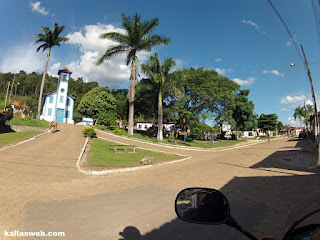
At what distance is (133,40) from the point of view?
25.2m

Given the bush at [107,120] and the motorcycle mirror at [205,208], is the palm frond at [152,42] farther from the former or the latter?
the motorcycle mirror at [205,208]

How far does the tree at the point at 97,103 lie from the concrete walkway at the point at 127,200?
28568 millimetres

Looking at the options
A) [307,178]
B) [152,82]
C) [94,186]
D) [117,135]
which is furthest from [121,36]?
[307,178]

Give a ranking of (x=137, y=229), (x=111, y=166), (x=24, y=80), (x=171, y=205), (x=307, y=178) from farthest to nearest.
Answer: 1. (x=24, y=80)
2. (x=111, y=166)
3. (x=307, y=178)
4. (x=171, y=205)
5. (x=137, y=229)

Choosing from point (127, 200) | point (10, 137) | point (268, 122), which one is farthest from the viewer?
point (268, 122)

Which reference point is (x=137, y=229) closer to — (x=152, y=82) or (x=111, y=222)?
(x=111, y=222)

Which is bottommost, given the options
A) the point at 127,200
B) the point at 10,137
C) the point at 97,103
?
the point at 127,200

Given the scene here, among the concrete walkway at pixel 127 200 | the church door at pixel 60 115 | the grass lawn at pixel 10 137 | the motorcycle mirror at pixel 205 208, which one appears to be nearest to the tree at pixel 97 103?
the church door at pixel 60 115

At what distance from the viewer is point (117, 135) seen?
25266mm

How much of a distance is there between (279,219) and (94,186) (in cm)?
585

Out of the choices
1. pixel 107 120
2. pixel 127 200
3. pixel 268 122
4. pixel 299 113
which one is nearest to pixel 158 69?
pixel 107 120

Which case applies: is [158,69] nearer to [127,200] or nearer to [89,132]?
[89,132]

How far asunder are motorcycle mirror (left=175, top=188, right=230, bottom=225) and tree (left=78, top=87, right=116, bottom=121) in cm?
3735

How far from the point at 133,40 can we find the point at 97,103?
17015 mm
